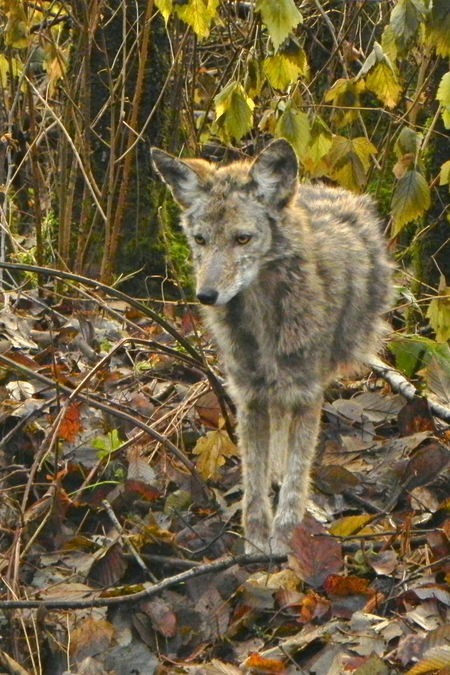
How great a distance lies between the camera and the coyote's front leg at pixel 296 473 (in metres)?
5.43

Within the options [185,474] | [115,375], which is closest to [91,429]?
[115,375]

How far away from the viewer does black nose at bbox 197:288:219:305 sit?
5.22m

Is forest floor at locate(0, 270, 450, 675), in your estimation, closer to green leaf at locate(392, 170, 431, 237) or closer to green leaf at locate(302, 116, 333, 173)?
green leaf at locate(392, 170, 431, 237)

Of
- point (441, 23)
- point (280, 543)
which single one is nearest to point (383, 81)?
point (441, 23)

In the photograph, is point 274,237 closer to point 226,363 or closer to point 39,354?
point 226,363

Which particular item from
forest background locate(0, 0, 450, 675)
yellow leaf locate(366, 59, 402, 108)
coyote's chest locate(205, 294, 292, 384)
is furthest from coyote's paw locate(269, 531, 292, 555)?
yellow leaf locate(366, 59, 402, 108)

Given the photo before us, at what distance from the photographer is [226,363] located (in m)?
5.89

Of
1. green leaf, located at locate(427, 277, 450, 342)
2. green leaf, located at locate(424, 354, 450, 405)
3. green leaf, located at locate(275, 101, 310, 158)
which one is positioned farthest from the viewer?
green leaf, located at locate(424, 354, 450, 405)

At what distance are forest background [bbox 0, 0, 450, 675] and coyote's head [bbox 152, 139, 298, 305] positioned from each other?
9.9 inches

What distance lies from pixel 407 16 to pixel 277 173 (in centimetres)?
118

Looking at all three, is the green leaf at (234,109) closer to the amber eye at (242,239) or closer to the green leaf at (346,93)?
the amber eye at (242,239)

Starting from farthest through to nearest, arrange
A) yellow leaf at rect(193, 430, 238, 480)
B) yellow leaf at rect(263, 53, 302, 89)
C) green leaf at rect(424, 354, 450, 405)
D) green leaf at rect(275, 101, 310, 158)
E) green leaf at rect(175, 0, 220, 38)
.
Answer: green leaf at rect(424, 354, 450, 405), yellow leaf at rect(193, 430, 238, 480), green leaf at rect(275, 101, 310, 158), yellow leaf at rect(263, 53, 302, 89), green leaf at rect(175, 0, 220, 38)

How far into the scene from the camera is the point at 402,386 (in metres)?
6.51

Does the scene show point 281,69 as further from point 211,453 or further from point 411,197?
point 211,453
